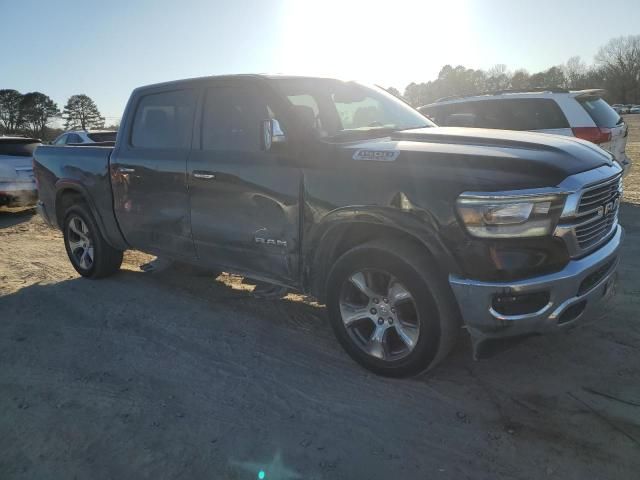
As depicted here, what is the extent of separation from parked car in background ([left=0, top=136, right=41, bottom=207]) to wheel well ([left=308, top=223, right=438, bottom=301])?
9514 mm

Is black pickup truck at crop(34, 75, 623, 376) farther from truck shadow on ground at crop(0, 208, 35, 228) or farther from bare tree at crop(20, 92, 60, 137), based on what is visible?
bare tree at crop(20, 92, 60, 137)

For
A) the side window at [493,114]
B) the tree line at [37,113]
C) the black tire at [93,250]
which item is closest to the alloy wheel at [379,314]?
the black tire at [93,250]

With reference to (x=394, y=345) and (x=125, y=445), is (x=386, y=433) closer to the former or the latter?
(x=394, y=345)

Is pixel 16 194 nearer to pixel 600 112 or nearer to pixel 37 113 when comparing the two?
pixel 600 112

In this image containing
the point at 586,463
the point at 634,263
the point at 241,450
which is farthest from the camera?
the point at 634,263

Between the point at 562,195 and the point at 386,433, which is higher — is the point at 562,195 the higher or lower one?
the higher one

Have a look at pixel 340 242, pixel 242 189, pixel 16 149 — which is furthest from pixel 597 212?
pixel 16 149

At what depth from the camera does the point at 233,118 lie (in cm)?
407

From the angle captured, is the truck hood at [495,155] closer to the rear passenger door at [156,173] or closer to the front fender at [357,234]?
the front fender at [357,234]

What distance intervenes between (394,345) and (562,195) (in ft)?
4.53

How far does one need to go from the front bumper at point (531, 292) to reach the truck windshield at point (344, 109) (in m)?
1.54

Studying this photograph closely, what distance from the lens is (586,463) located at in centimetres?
249

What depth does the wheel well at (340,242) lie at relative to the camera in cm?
315

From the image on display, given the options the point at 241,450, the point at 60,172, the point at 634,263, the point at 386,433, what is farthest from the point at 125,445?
the point at 634,263
